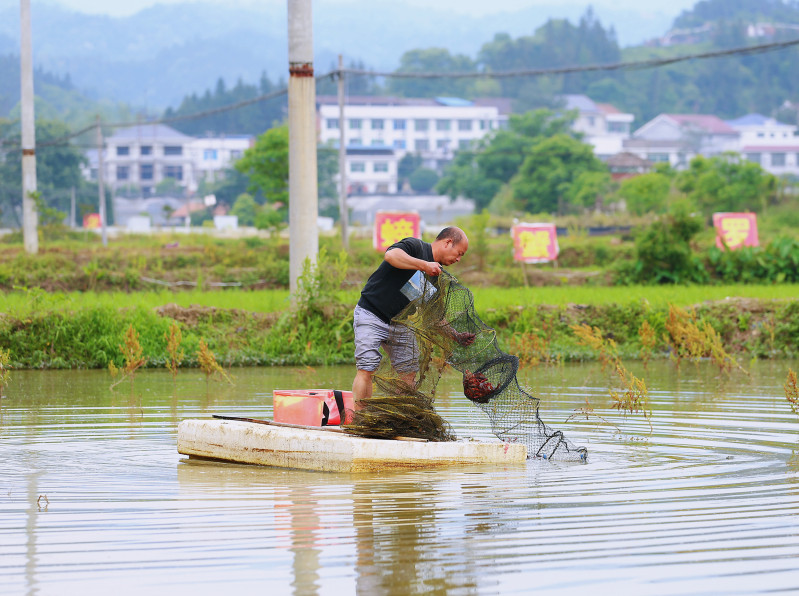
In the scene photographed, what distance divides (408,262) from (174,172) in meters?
121

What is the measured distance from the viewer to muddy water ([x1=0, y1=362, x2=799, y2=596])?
176 inches

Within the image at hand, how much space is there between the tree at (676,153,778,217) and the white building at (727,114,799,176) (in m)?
60.6

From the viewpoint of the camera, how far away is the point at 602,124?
13262 centimetres

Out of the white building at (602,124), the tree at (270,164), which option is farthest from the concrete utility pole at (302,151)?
the white building at (602,124)

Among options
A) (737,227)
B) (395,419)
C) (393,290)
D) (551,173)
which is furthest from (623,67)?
(551,173)

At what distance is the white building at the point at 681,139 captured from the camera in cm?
11694

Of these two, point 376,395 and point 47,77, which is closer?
point 376,395

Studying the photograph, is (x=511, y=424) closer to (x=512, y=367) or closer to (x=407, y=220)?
(x=512, y=367)

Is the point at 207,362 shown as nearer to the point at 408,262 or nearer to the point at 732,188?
the point at 408,262

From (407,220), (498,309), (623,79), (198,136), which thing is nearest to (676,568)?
(498,309)

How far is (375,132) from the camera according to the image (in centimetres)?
12912

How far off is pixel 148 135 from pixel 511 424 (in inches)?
4834

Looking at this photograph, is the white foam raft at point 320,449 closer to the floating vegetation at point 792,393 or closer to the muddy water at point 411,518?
the muddy water at point 411,518

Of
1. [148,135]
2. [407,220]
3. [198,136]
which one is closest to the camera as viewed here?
[407,220]
